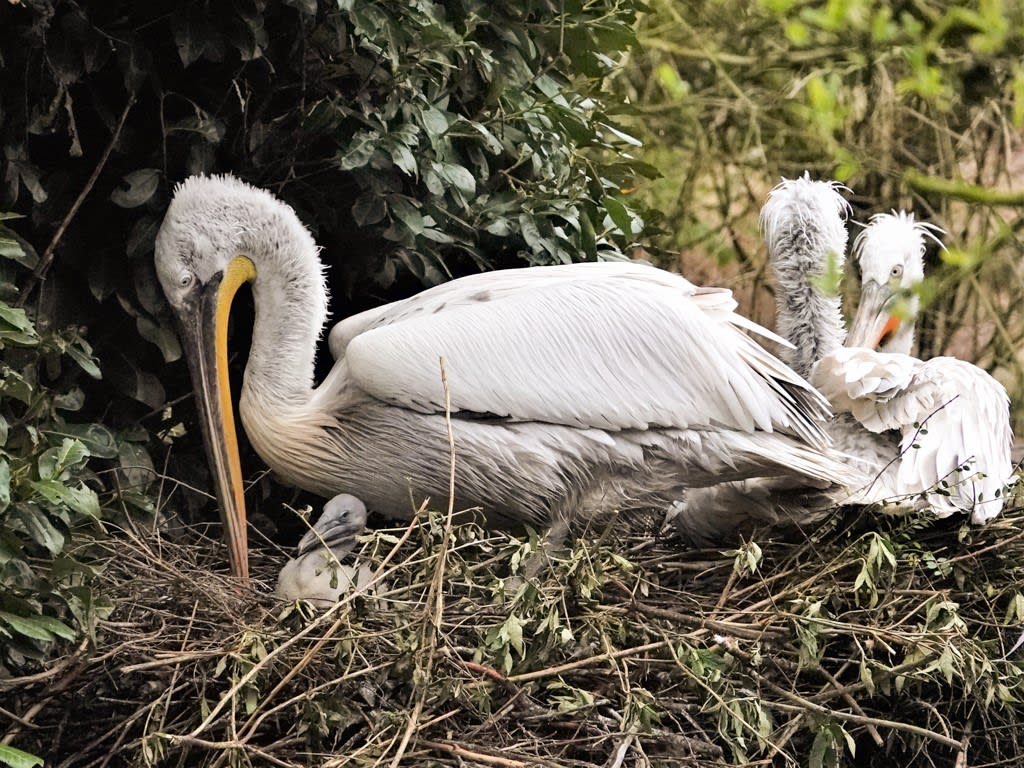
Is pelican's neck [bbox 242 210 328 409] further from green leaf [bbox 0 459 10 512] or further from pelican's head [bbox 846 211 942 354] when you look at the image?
pelican's head [bbox 846 211 942 354]

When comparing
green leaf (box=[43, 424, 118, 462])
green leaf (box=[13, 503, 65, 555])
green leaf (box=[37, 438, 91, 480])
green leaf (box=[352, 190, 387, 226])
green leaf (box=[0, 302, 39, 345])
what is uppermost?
green leaf (box=[0, 302, 39, 345])

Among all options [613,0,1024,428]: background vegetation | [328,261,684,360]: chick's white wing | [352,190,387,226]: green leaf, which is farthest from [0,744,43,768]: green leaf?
[613,0,1024,428]: background vegetation

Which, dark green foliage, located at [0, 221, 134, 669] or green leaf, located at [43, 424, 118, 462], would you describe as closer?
dark green foliage, located at [0, 221, 134, 669]

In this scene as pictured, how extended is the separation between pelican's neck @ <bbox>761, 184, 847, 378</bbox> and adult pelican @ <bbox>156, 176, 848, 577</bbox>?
0.67 m

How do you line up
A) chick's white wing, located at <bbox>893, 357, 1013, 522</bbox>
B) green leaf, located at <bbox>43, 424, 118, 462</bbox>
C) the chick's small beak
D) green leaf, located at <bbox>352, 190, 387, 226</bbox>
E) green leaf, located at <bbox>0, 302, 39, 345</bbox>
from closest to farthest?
green leaf, located at <bbox>0, 302, 39, 345</bbox>
green leaf, located at <bbox>43, 424, 118, 462</bbox>
chick's white wing, located at <bbox>893, 357, 1013, 522</bbox>
green leaf, located at <bbox>352, 190, 387, 226</bbox>
the chick's small beak

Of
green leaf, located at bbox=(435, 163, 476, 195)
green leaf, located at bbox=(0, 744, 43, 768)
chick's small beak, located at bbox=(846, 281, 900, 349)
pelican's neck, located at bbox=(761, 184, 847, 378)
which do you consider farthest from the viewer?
chick's small beak, located at bbox=(846, 281, 900, 349)

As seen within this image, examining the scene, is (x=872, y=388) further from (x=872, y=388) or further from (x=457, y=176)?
(x=457, y=176)

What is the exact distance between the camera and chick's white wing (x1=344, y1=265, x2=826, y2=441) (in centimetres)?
364

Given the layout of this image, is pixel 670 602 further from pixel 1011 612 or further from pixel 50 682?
pixel 50 682

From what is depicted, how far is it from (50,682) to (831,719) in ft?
5.43

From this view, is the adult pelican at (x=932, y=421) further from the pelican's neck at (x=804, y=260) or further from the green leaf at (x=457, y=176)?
the green leaf at (x=457, y=176)

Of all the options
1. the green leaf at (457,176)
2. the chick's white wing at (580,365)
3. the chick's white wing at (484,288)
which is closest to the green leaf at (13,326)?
the chick's white wing at (580,365)

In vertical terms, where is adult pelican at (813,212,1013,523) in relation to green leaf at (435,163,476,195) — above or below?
below

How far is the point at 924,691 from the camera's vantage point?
3658mm
